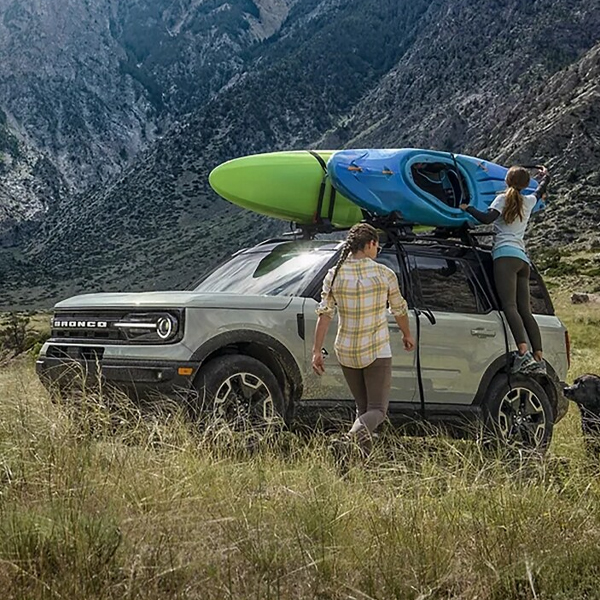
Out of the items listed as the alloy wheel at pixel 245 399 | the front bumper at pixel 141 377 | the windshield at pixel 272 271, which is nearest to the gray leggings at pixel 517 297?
the windshield at pixel 272 271

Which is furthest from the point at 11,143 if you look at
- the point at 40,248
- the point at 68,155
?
the point at 40,248

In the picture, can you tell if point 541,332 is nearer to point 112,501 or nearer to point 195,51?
point 112,501

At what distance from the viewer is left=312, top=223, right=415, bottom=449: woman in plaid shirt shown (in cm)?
569

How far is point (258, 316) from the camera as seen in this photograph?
6293 millimetres

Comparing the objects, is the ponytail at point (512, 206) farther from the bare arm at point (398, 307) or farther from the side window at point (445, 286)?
the bare arm at point (398, 307)

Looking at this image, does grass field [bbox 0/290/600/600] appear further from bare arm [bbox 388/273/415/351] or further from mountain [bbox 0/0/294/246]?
mountain [bbox 0/0/294/246]

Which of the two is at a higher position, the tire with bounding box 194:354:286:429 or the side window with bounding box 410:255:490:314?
the side window with bounding box 410:255:490:314

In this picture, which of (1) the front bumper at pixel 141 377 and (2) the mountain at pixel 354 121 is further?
(2) the mountain at pixel 354 121

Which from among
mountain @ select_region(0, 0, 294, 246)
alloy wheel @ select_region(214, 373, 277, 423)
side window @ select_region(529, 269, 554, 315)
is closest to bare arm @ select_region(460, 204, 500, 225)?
side window @ select_region(529, 269, 554, 315)

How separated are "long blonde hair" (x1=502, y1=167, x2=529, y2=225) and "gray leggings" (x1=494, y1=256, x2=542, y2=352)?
0.41 meters

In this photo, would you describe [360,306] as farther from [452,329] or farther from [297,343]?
[452,329]

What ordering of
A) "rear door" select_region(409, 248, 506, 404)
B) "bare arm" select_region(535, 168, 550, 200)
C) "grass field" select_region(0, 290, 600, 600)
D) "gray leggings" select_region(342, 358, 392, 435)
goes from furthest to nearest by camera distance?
"bare arm" select_region(535, 168, 550, 200) → "rear door" select_region(409, 248, 506, 404) → "gray leggings" select_region(342, 358, 392, 435) → "grass field" select_region(0, 290, 600, 600)

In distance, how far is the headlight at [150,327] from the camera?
596cm

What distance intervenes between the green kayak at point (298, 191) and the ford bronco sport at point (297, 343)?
0.36 metres
